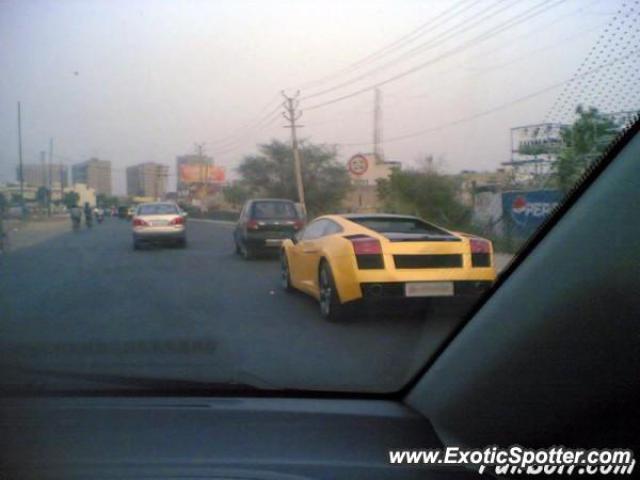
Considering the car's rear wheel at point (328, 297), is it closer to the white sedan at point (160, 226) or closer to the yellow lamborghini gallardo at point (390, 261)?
the yellow lamborghini gallardo at point (390, 261)

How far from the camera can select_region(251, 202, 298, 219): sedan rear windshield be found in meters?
9.93

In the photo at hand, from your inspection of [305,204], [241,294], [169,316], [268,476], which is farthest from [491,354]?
[305,204]

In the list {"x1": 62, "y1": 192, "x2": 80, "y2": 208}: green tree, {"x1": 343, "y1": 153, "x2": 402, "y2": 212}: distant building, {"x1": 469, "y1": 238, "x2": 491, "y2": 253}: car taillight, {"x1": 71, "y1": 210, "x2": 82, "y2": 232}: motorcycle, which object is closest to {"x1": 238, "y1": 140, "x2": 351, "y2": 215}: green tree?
{"x1": 343, "y1": 153, "x2": 402, "y2": 212}: distant building

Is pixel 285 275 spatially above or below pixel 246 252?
below

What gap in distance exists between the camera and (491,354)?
342 cm

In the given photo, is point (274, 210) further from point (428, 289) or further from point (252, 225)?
point (428, 289)

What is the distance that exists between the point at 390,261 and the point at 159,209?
39.9 ft

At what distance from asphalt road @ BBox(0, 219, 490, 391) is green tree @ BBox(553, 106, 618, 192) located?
1041 mm

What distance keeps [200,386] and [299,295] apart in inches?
184

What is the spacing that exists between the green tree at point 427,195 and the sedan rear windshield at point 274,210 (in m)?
3.77

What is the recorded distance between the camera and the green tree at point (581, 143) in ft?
11.3

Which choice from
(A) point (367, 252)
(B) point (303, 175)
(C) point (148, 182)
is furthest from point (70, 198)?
(A) point (367, 252)

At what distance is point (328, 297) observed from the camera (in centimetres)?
708

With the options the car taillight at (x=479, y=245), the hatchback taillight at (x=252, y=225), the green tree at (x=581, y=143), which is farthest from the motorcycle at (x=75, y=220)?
the green tree at (x=581, y=143)
